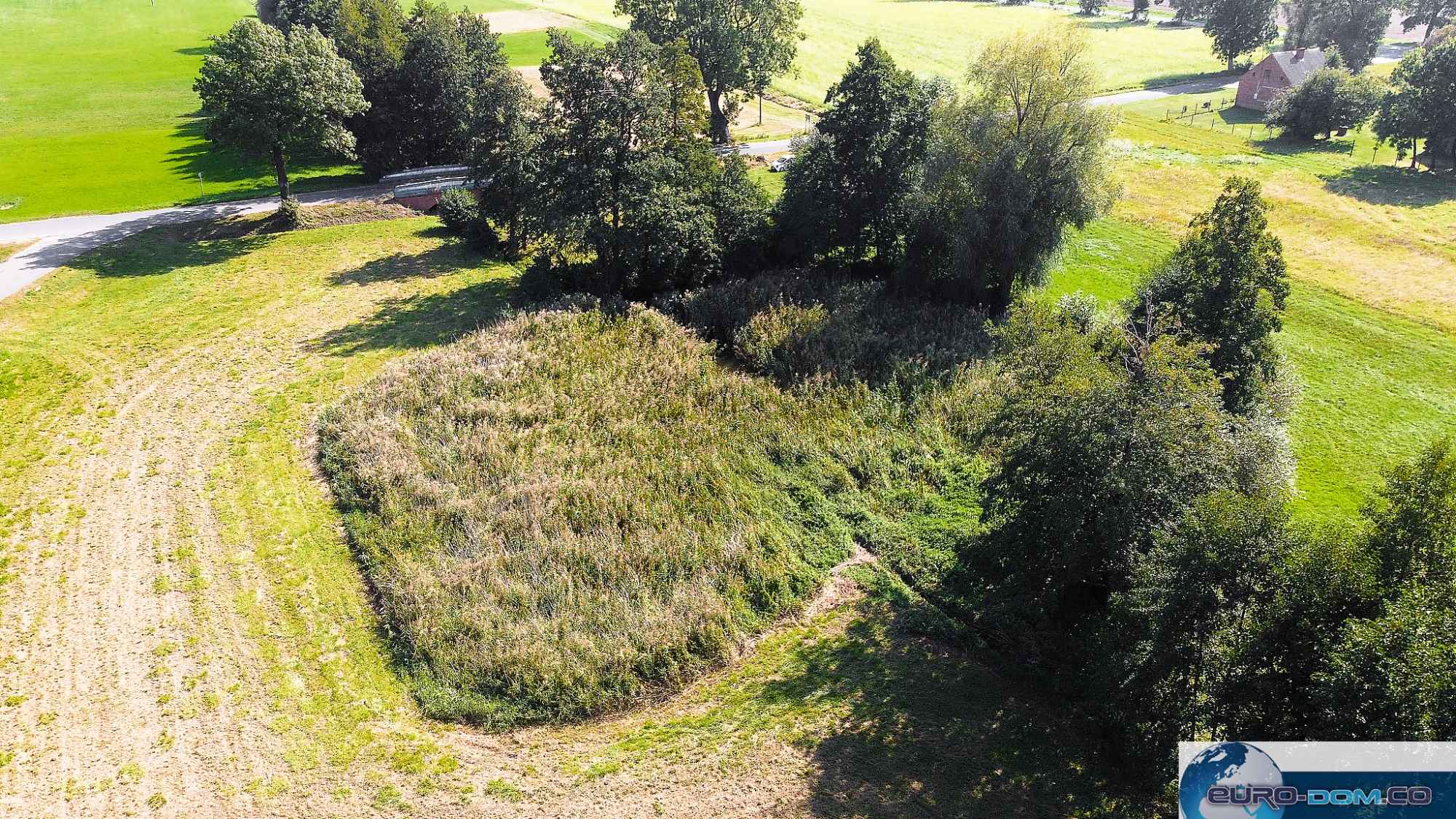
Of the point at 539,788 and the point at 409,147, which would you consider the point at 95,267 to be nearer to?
the point at 409,147

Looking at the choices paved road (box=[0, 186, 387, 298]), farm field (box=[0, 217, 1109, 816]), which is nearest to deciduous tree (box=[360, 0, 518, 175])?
paved road (box=[0, 186, 387, 298])

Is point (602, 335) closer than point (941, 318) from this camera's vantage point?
Yes

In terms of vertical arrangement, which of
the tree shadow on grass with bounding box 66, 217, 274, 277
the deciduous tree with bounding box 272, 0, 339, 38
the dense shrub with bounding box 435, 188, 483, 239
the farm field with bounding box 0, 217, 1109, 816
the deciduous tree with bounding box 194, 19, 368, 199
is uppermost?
the deciduous tree with bounding box 272, 0, 339, 38

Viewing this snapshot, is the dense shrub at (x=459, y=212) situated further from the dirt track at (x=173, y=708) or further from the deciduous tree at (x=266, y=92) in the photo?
the dirt track at (x=173, y=708)

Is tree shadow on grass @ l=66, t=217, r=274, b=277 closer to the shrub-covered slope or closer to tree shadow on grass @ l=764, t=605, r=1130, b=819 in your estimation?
the shrub-covered slope

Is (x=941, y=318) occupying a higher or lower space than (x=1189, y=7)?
lower

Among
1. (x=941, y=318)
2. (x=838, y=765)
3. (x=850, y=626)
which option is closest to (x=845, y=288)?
(x=941, y=318)
